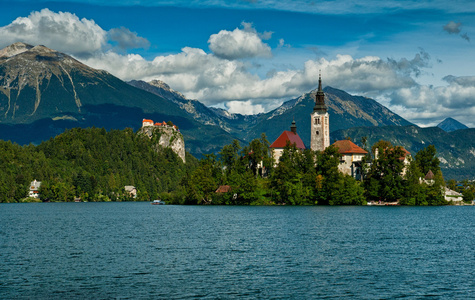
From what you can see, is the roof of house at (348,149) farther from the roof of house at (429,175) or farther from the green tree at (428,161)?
the roof of house at (429,175)

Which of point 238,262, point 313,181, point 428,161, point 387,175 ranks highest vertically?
point 428,161

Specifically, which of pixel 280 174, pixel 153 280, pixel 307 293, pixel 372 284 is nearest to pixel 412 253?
pixel 372 284

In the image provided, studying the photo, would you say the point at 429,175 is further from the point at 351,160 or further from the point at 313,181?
the point at 313,181

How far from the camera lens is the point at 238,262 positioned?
5344 cm

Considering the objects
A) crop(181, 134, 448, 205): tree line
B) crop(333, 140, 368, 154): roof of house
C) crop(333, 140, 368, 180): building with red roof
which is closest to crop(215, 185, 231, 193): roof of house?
crop(181, 134, 448, 205): tree line

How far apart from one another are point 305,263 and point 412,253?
1430cm

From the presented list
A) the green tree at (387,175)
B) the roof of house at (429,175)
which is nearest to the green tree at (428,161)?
the roof of house at (429,175)

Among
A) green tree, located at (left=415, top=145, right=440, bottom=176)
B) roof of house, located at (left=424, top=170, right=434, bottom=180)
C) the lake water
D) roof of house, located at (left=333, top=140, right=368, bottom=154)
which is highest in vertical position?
roof of house, located at (left=333, top=140, right=368, bottom=154)

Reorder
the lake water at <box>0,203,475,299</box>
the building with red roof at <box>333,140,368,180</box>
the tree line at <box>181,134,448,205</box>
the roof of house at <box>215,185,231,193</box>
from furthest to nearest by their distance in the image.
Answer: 1. the building with red roof at <box>333,140,368,180</box>
2. the roof of house at <box>215,185,231,193</box>
3. the tree line at <box>181,134,448,205</box>
4. the lake water at <box>0,203,475,299</box>

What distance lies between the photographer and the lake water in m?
40.9

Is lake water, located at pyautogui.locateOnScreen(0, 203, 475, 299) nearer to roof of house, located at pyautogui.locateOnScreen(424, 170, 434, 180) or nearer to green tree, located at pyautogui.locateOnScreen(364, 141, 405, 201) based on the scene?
green tree, located at pyautogui.locateOnScreen(364, 141, 405, 201)

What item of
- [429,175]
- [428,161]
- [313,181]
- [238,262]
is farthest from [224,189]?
[238,262]

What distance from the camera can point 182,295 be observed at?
3922 centimetres

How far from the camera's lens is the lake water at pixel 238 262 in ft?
134
